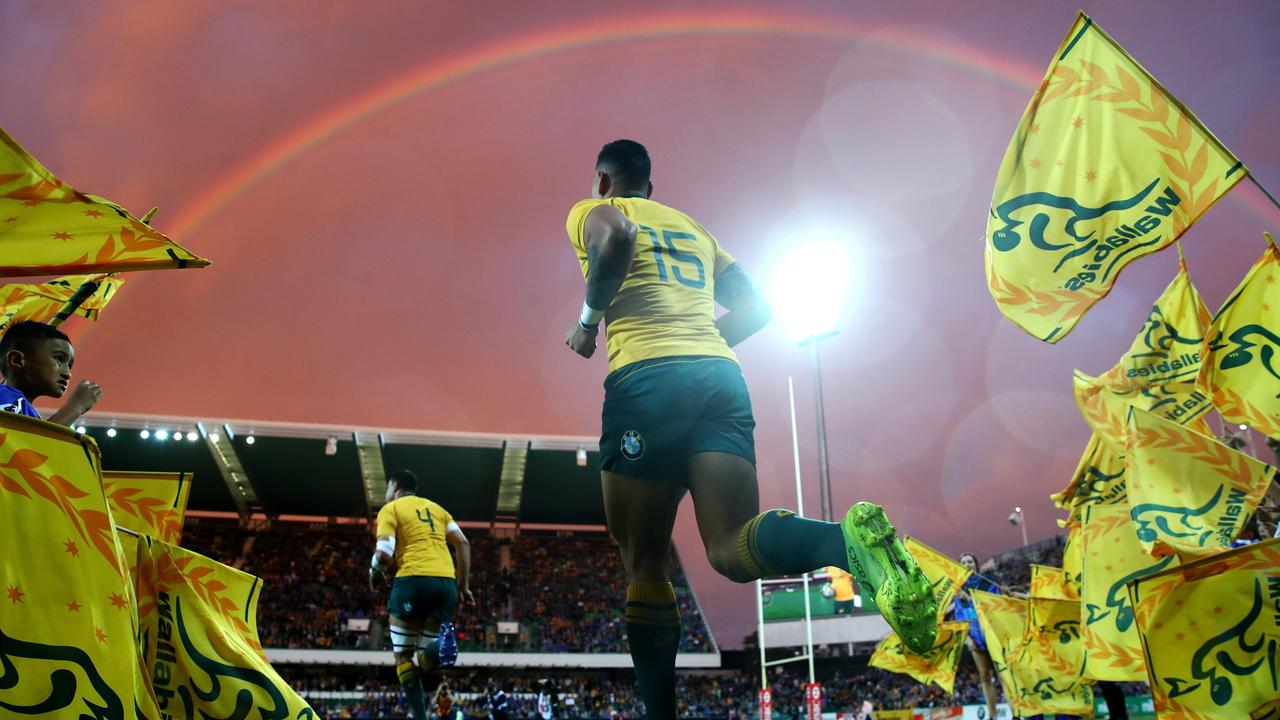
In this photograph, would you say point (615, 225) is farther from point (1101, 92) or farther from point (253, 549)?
point (253, 549)

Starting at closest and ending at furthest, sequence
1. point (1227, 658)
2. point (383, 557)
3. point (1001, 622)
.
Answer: point (1227, 658)
point (383, 557)
point (1001, 622)

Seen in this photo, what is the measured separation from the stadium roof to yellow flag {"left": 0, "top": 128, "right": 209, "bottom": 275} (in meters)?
24.3

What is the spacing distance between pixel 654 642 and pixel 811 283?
2052cm

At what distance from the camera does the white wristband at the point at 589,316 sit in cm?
262

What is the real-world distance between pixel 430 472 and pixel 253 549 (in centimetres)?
868

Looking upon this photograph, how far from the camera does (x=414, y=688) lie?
5758mm

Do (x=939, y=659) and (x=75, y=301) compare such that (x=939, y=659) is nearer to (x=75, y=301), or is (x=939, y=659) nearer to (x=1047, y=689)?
(x=1047, y=689)

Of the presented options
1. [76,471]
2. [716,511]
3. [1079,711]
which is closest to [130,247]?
[76,471]

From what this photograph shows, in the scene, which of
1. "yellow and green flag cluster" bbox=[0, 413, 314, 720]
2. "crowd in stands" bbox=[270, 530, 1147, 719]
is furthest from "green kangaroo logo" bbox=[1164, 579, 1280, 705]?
"crowd in stands" bbox=[270, 530, 1147, 719]

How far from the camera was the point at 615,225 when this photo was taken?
2.44 metres

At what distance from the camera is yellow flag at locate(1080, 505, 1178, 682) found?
4676 mm

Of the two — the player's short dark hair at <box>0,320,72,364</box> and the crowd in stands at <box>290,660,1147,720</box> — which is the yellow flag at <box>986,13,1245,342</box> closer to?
the player's short dark hair at <box>0,320,72,364</box>

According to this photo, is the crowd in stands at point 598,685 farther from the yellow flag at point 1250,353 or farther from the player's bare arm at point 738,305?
the player's bare arm at point 738,305

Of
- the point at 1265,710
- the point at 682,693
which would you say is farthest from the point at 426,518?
the point at 682,693
